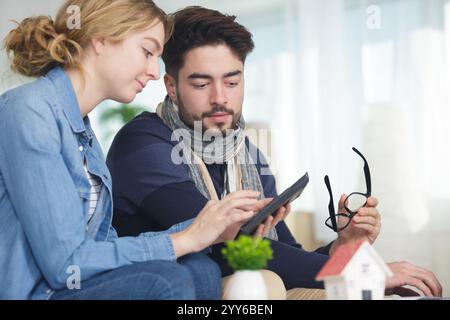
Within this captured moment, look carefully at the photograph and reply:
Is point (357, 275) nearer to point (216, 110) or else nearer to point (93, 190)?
point (93, 190)

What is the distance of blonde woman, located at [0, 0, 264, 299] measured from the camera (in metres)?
0.90

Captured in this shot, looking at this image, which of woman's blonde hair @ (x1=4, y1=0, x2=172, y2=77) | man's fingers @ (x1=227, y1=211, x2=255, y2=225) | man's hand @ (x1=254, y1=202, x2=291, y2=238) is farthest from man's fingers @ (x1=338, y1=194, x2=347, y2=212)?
woman's blonde hair @ (x1=4, y1=0, x2=172, y2=77)

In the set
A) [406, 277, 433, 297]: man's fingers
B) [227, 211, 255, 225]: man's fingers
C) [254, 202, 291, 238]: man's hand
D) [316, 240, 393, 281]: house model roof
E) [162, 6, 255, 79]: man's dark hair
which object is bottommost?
[406, 277, 433, 297]: man's fingers

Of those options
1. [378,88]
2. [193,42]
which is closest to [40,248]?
[193,42]

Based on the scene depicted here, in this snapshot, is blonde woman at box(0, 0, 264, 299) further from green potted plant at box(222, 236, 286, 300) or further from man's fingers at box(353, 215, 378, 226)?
man's fingers at box(353, 215, 378, 226)

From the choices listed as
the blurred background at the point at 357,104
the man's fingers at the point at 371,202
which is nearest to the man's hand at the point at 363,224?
the man's fingers at the point at 371,202

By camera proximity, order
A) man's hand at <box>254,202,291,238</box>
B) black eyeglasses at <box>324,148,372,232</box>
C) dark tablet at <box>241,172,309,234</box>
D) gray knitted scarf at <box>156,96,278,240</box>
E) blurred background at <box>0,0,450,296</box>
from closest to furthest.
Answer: dark tablet at <box>241,172,309,234</box>
man's hand at <box>254,202,291,238</box>
black eyeglasses at <box>324,148,372,232</box>
gray knitted scarf at <box>156,96,278,240</box>
blurred background at <box>0,0,450,296</box>

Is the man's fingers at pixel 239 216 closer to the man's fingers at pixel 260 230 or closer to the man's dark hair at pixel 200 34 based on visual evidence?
the man's fingers at pixel 260 230

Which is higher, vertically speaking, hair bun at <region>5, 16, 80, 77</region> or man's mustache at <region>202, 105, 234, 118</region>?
hair bun at <region>5, 16, 80, 77</region>

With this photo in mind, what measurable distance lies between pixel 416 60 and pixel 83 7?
7.43 feet

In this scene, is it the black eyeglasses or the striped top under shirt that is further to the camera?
the black eyeglasses
